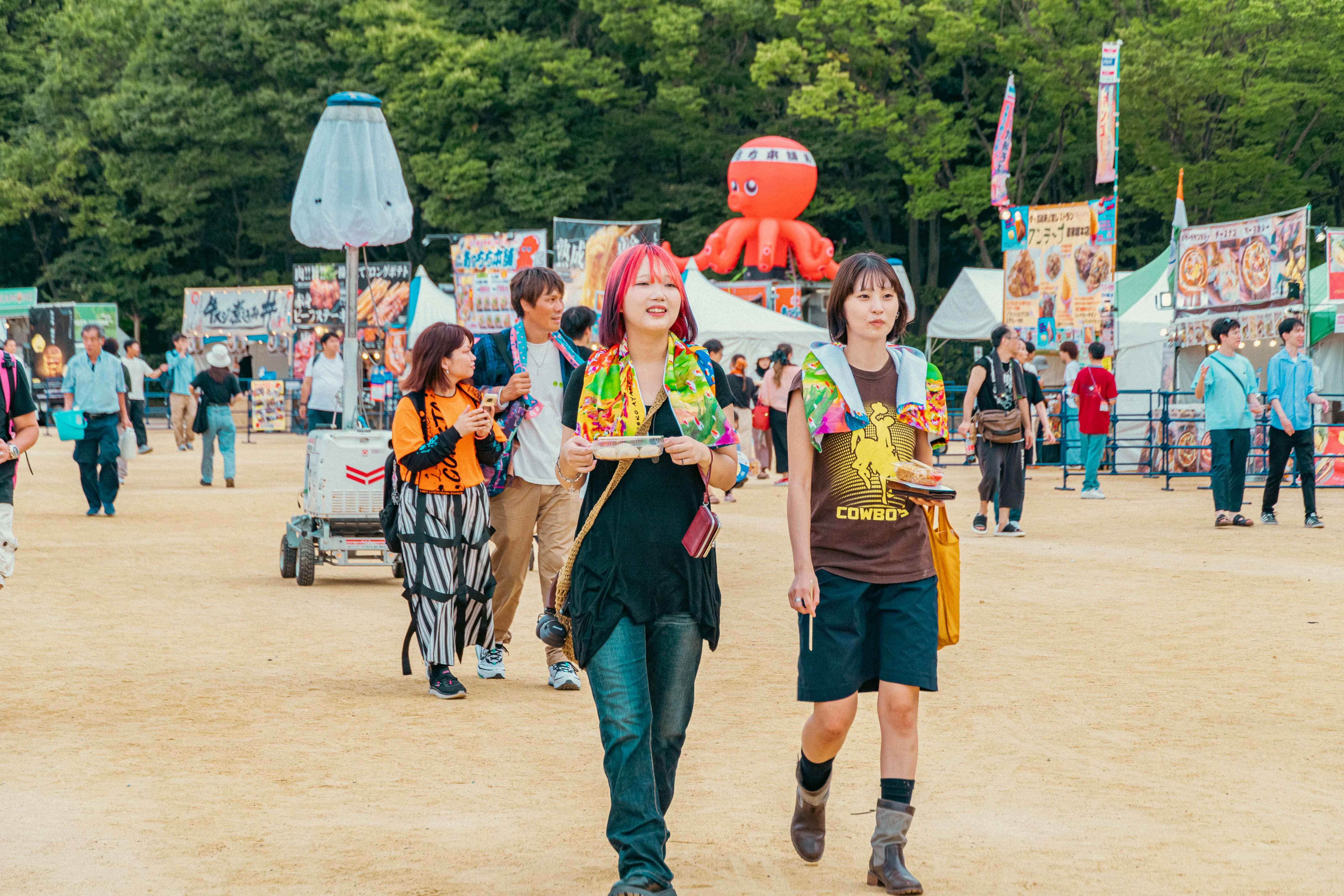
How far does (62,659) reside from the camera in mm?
7789

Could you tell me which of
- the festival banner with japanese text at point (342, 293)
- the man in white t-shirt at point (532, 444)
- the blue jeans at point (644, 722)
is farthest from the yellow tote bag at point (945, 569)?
the festival banner with japanese text at point (342, 293)

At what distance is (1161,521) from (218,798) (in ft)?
38.8

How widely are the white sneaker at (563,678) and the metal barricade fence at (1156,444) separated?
12.3m

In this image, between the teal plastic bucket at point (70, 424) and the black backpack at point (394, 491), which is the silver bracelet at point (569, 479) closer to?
the black backpack at point (394, 491)

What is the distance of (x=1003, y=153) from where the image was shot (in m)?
28.2

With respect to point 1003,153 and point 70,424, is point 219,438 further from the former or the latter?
point 1003,153

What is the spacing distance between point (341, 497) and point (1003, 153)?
2038 cm

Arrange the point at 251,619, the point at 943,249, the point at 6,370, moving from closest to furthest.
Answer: the point at 6,370 < the point at 251,619 < the point at 943,249

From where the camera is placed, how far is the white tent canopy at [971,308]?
30.4 m

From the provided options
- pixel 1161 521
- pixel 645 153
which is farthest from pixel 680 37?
pixel 1161 521

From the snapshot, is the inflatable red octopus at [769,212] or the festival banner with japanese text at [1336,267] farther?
the inflatable red octopus at [769,212]

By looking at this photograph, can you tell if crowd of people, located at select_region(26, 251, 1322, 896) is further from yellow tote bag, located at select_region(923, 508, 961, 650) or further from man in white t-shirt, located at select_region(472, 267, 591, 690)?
man in white t-shirt, located at select_region(472, 267, 591, 690)

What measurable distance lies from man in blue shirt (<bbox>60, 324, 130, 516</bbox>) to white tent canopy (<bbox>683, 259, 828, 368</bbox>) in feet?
35.4

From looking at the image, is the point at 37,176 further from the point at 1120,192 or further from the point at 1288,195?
the point at 1288,195
